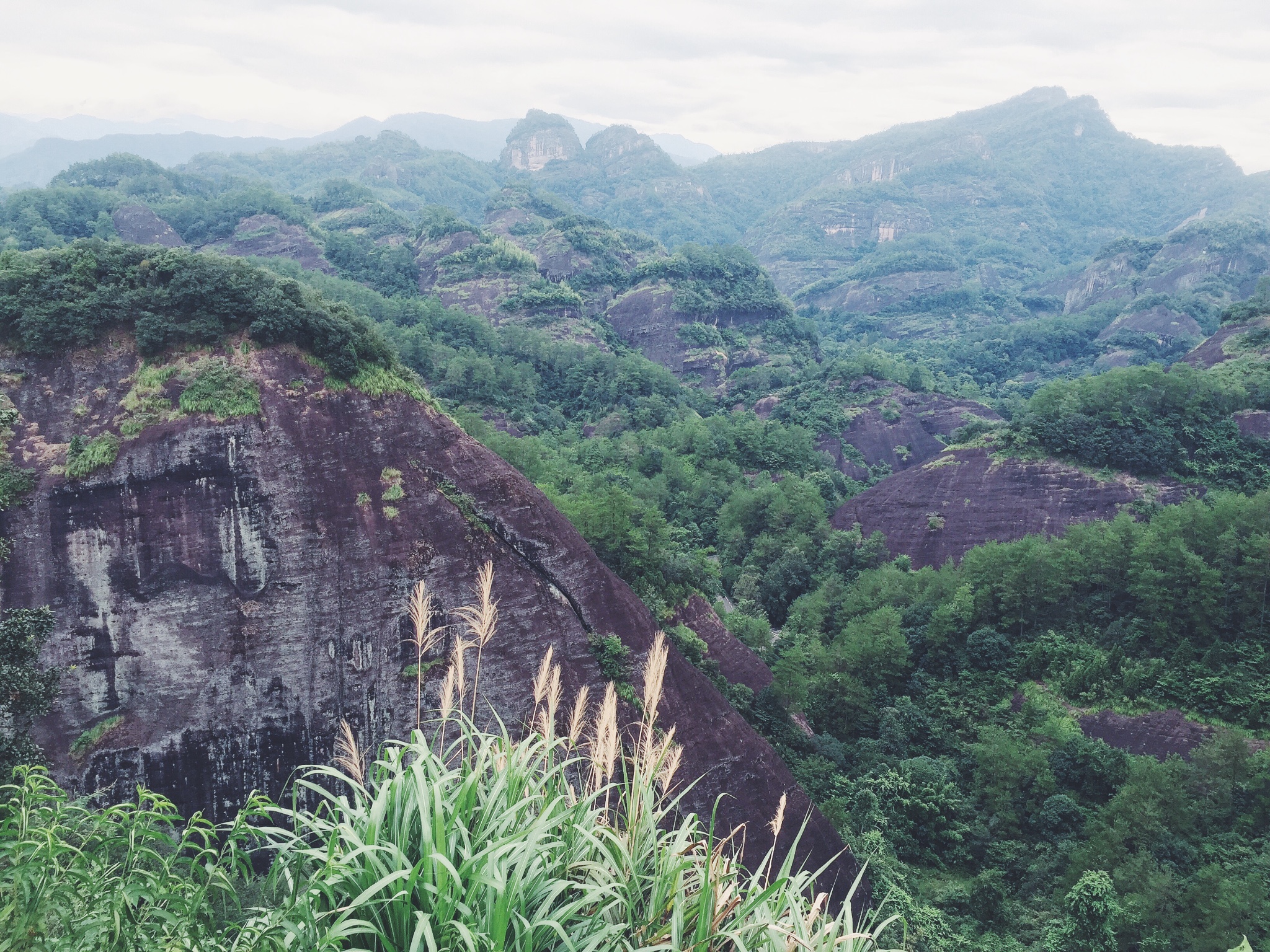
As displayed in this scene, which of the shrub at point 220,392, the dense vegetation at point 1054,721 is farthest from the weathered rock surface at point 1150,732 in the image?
the shrub at point 220,392

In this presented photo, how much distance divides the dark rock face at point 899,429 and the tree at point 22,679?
52.5 metres

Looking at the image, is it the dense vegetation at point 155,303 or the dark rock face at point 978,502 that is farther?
the dark rock face at point 978,502

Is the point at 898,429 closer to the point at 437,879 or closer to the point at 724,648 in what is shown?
the point at 724,648

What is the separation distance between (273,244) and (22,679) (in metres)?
76.7

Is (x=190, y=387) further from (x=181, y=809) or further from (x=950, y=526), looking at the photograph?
(x=950, y=526)

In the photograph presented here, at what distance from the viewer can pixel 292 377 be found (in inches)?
792

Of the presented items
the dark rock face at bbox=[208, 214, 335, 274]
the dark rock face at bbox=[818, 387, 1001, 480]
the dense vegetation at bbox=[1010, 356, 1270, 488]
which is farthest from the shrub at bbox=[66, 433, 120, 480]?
the dark rock face at bbox=[208, 214, 335, 274]

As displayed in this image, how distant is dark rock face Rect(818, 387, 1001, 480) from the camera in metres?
61.1

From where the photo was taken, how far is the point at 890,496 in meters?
45.2

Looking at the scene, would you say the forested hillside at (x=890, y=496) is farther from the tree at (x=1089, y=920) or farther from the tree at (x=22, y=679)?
the tree at (x=22, y=679)

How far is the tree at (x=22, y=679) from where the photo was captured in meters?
11.7

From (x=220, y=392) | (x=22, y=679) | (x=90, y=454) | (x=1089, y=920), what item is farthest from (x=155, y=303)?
(x=1089, y=920)

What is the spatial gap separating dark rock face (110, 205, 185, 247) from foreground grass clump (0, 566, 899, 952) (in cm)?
8162

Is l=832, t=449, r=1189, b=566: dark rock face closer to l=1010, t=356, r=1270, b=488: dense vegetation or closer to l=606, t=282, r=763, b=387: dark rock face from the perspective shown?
l=1010, t=356, r=1270, b=488: dense vegetation
